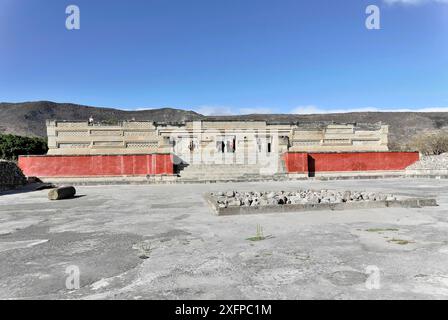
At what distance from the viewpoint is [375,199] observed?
10.0 metres

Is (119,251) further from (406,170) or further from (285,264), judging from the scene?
(406,170)

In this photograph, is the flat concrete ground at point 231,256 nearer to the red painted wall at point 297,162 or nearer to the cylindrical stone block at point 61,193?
the cylindrical stone block at point 61,193

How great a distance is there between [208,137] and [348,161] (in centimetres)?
1267

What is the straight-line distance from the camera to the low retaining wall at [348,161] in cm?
2531

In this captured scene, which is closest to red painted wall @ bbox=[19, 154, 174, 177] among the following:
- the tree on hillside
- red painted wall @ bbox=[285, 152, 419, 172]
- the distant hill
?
red painted wall @ bbox=[285, 152, 419, 172]

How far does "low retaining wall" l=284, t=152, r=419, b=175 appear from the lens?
83.0 ft

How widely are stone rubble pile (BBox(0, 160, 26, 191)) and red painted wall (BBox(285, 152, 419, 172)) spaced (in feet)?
55.4

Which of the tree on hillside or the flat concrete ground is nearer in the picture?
the flat concrete ground

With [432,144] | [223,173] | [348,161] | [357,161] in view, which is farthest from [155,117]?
[357,161]

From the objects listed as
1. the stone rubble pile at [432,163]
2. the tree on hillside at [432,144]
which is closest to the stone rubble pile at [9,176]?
the stone rubble pile at [432,163]

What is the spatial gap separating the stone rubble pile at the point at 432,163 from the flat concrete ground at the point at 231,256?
19052 mm

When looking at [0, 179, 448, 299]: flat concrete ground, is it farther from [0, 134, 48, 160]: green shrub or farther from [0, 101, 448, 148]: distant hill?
[0, 101, 448, 148]: distant hill
